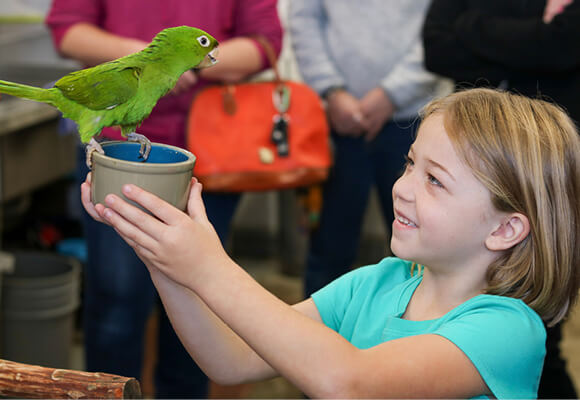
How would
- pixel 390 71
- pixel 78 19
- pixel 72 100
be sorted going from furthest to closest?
pixel 390 71, pixel 78 19, pixel 72 100

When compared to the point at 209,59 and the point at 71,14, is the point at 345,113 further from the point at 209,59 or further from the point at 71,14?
the point at 209,59

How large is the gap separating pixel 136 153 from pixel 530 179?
19.6 inches

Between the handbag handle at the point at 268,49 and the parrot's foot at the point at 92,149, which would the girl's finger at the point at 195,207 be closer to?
the parrot's foot at the point at 92,149

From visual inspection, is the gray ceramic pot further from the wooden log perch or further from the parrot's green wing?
the wooden log perch

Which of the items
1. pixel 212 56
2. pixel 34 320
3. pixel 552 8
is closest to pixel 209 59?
pixel 212 56

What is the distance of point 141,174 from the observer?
2.47 feet

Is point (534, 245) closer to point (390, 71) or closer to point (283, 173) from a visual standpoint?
point (283, 173)

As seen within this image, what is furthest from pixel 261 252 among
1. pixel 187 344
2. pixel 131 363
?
pixel 187 344

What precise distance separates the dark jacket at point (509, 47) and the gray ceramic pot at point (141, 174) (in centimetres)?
90

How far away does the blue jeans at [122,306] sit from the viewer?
155 cm

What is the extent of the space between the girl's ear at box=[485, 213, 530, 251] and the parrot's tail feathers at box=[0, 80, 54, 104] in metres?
0.58

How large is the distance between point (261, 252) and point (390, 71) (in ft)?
6.51

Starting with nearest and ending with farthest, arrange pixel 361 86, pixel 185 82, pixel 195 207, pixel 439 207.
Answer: pixel 195 207, pixel 439 207, pixel 185 82, pixel 361 86

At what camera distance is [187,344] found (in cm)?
97
